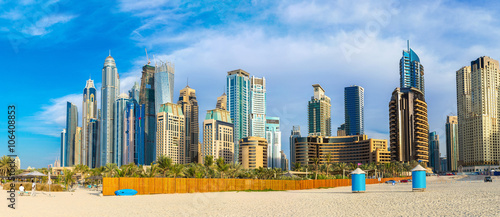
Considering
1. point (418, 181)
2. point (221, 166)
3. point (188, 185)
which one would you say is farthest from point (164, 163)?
point (418, 181)

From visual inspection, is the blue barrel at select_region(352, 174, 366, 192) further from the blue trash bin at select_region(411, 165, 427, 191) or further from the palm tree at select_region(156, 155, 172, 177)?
the palm tree at select_region(156, 155, 172, 177)

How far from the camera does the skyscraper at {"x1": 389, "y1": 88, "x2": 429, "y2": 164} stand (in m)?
182

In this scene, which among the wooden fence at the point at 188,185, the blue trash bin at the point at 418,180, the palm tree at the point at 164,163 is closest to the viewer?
the blue trash bin at the point at 418,180

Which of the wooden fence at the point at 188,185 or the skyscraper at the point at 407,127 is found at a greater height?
the skyscraper at the point at 407,127

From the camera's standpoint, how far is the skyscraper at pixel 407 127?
182 m

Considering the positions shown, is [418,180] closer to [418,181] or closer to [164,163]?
[418,181]

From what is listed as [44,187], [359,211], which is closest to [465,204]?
[359,211]

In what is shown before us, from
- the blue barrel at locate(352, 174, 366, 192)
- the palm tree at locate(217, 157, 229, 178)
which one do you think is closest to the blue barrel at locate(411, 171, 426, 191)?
the blue barrel at locate(352, 174, 366, 192)

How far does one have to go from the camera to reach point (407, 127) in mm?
183000

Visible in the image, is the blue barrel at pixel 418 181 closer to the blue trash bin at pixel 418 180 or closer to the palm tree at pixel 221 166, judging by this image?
the blue trash bin at pixel 418 180

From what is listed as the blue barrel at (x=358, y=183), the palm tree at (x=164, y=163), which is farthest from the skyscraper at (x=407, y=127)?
the blue barrel at (x=358, y=183)

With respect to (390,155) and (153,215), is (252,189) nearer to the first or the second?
(153,215)

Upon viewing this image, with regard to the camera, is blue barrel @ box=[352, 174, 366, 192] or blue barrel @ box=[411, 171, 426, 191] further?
blue barrel @ box=[352, 174, 366, 192]

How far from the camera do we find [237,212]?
24.0 meters
